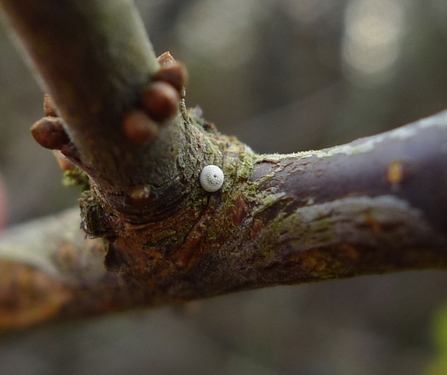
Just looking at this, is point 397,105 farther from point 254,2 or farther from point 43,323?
point 43,323

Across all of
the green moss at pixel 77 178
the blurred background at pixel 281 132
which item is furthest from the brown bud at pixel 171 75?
the blurred background at pixel 281 132

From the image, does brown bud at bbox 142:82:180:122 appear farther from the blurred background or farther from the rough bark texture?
the blurred background

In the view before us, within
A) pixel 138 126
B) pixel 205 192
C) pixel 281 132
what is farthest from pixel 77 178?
pixel 281 132

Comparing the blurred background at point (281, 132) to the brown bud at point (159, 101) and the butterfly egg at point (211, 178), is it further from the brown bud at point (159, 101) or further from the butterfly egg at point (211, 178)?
the brown bud at point (159, 101)

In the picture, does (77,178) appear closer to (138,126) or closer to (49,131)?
(49,131)

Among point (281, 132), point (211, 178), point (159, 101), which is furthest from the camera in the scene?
point (281, 132)
